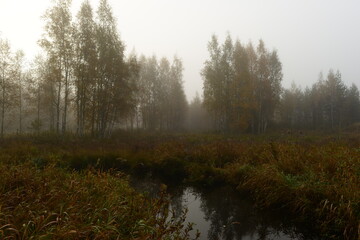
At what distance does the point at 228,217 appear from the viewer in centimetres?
536

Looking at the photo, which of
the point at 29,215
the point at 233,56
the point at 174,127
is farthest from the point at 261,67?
the point at 29,215

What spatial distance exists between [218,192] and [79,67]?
602 inches

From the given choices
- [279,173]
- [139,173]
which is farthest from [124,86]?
[279,173]

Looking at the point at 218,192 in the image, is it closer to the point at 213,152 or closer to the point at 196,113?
the point at 213,152

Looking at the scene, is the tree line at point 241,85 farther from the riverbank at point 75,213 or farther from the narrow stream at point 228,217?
the riverbank at point 75,213

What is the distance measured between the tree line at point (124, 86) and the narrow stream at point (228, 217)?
1305 centimetres

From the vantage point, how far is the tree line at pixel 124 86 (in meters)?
17.5

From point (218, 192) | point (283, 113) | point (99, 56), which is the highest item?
point (99, 56)

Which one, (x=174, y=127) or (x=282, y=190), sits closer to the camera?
(x=282, y=190)

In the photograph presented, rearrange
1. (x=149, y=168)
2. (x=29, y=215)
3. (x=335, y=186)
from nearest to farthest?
(x=29, y=215) < (x=335, y=186) < (x=149, y=168)

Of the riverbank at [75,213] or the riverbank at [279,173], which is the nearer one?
the riverbank at [75,213]

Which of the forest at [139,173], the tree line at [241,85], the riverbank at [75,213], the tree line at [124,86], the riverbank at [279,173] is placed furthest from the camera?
the tree line at [241,85]

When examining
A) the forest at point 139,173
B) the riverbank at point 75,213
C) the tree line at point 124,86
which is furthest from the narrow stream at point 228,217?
the tree line at point 124,86

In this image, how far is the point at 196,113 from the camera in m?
59.6
